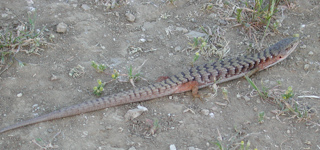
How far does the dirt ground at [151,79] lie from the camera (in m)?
3.87

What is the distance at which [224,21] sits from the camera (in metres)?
5.79

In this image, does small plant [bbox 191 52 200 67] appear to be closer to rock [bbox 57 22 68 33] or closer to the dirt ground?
the dirt ground

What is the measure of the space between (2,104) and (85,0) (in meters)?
2.57

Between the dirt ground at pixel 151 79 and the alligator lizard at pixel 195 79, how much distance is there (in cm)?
10

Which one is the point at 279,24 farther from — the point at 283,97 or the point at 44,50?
the point at 44,50

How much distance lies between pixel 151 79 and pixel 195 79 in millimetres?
672

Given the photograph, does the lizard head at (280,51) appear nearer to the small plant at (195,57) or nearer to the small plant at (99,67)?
the small plant at (195,57)

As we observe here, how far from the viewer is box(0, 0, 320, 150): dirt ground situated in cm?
387

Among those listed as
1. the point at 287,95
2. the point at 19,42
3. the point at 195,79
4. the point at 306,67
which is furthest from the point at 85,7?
the point at 306,67

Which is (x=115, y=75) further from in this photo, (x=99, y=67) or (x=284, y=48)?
(x=284, y=48)

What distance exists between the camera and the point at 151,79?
188 inches

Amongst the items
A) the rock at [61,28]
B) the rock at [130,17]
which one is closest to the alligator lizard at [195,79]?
the rock at [130,17]

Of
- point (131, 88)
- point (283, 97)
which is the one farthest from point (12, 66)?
point (283, 97)

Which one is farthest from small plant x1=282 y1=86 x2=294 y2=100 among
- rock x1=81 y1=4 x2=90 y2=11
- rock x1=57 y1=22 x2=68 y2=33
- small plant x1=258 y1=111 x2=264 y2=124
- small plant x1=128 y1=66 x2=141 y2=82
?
rock x1=81 y1=4 x2=90 y2=11
